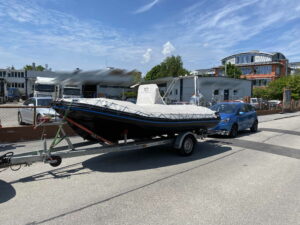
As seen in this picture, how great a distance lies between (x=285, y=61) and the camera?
233ft

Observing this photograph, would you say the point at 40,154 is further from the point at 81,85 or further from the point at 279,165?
the point at 81,85

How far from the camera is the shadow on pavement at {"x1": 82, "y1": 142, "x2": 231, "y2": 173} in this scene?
6.22 meters

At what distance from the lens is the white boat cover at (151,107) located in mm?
5781

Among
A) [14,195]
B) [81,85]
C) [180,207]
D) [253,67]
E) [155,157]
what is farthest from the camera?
[253,67]

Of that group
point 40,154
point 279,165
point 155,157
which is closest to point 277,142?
point 279,165

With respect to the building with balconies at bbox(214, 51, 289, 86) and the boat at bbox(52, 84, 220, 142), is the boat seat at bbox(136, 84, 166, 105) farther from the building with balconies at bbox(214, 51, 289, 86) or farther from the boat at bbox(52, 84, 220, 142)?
the building with balconies at bbox(214, 51, 289, 86)

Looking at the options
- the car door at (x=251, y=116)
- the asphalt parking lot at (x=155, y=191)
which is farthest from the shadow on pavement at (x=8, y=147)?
the car door at (x=251, y=116)

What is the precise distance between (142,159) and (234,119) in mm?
5730

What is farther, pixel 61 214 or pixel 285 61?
pixel 285 61

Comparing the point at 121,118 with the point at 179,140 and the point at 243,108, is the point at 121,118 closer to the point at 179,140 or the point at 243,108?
the point at 179,140

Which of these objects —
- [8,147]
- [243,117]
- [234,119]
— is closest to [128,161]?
[8,147]

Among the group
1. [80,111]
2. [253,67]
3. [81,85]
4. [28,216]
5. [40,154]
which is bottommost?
[28,216]

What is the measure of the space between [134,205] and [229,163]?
3.59m

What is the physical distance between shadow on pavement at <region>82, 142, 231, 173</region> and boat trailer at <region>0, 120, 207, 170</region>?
408mm
